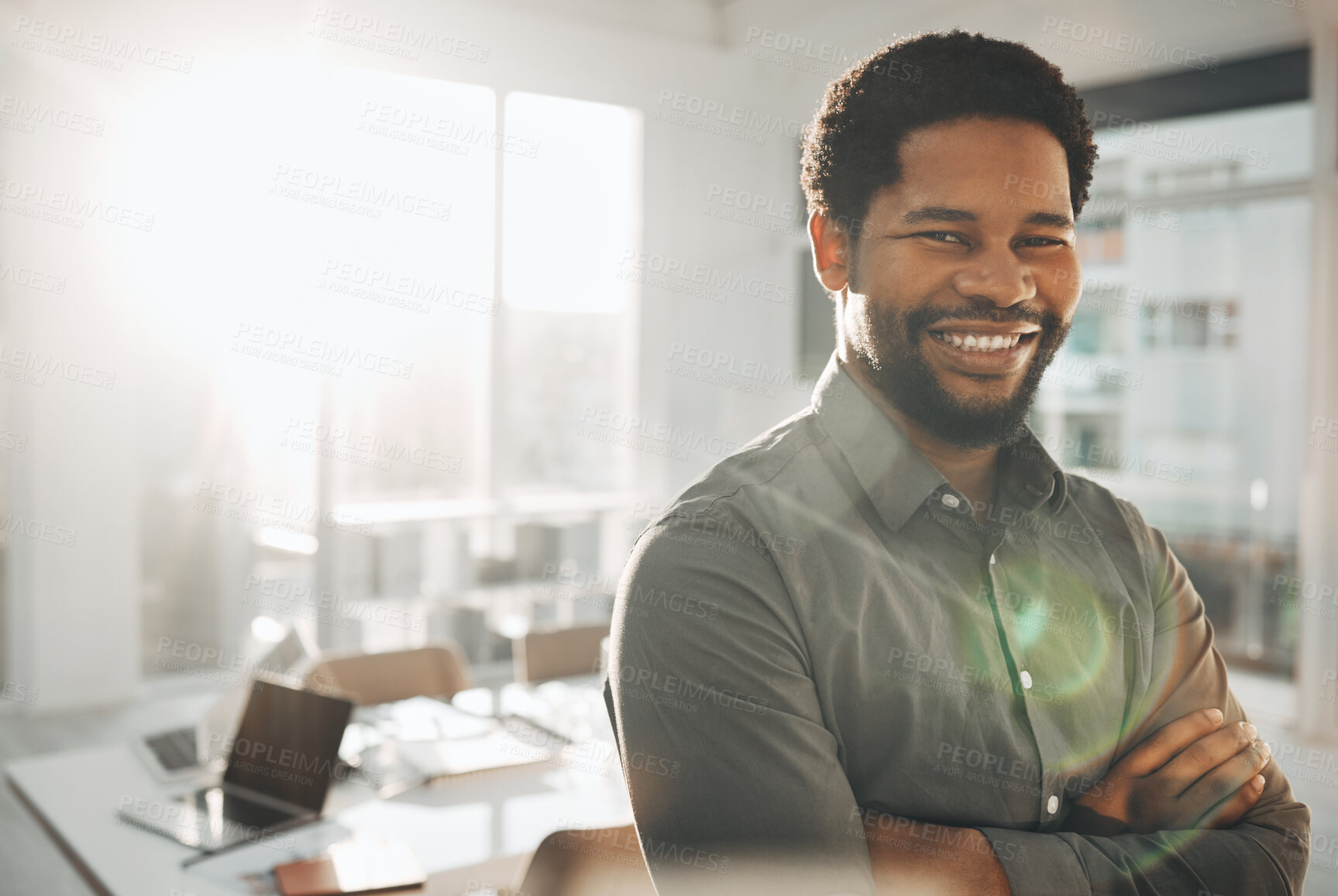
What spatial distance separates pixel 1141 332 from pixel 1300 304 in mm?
669

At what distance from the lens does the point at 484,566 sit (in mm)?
5871

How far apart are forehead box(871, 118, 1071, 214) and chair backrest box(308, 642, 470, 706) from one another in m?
2.17

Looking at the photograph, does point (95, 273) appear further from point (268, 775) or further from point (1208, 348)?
point (1208, 348)

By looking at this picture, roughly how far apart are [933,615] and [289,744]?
1.38 meters

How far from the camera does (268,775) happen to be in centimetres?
203

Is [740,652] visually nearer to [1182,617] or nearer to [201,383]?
[1182,617]

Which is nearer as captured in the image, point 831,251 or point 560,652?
point 831,251

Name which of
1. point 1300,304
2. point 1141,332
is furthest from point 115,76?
point 1300,304
